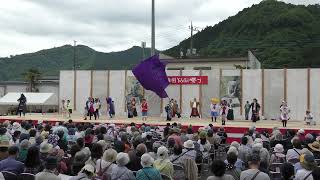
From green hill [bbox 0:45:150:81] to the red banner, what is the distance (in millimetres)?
70746

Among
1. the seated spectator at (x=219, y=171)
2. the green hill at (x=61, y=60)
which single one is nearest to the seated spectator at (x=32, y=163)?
the seated spectator at (x=219, y=171)

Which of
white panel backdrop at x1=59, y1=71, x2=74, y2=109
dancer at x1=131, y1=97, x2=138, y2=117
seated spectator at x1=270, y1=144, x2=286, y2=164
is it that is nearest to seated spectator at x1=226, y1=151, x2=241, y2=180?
seated spectator at x1=270, y1=144, x2=286, y2=164

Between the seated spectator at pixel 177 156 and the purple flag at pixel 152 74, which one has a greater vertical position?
the purple flag at pixel 152 74

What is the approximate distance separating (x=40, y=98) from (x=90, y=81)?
9.42 m

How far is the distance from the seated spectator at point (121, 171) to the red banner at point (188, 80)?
90.0 ft

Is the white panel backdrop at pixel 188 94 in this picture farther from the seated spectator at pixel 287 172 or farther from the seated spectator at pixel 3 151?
the seated spectator at pixel 287 172

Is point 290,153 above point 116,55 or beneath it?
beneath

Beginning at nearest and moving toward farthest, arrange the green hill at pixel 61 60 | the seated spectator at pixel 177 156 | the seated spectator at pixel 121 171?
the seated spectator at pixel 121 171 → the seated spectator at pixel 177 156 → the green hill at pixel 61 60

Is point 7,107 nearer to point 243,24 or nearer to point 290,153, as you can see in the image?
point 290,153

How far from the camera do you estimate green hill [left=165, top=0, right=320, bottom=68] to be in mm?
72562

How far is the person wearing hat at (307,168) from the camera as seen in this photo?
23.9ft

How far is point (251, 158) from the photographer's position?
7.31 meters

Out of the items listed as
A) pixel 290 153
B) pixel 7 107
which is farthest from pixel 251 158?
pixel 7 107

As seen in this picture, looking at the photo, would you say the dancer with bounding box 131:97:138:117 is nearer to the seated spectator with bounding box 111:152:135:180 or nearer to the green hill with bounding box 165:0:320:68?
the seated spectator with bounding box 111:152:135:180
